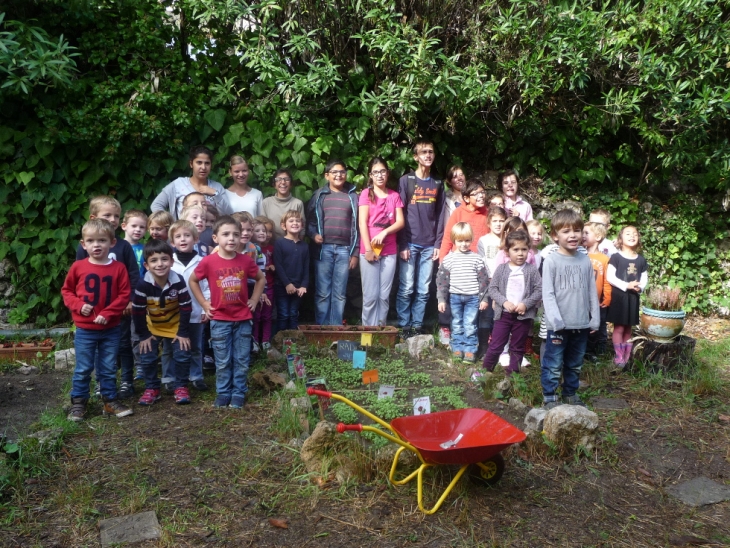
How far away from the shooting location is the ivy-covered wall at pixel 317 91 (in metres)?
6.52

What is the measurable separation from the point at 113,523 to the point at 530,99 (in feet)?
18.7

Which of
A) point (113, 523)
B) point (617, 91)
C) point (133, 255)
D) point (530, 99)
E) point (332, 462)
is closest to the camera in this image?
point (113, 523)

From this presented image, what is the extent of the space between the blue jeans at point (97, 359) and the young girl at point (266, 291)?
165cm

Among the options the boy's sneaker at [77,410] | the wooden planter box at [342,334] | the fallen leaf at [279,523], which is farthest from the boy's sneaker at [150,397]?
the fallen leaf at [279,523]

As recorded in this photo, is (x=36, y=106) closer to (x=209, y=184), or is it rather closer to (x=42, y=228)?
(x=42, y=228)

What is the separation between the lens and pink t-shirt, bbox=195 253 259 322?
16.1 feet

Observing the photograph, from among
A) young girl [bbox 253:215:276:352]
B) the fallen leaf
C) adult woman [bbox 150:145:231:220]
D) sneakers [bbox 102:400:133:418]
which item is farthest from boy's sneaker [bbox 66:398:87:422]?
adult woman [bbox 150:145:231:220]

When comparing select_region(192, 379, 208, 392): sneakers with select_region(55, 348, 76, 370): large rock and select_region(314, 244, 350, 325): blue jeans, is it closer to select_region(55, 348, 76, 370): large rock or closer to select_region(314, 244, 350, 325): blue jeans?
select_region(55, 348, 76, 370): large rock

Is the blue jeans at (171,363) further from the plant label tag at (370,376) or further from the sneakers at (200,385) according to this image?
the plant label tag at (370,376)

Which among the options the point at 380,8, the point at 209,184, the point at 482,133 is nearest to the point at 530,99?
the point at 482,133

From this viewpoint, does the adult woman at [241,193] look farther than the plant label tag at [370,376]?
Yes

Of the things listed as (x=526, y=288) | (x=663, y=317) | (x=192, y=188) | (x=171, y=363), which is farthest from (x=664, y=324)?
(x=192, y=188)

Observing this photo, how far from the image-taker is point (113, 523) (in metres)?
3.35

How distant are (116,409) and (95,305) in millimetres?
786
